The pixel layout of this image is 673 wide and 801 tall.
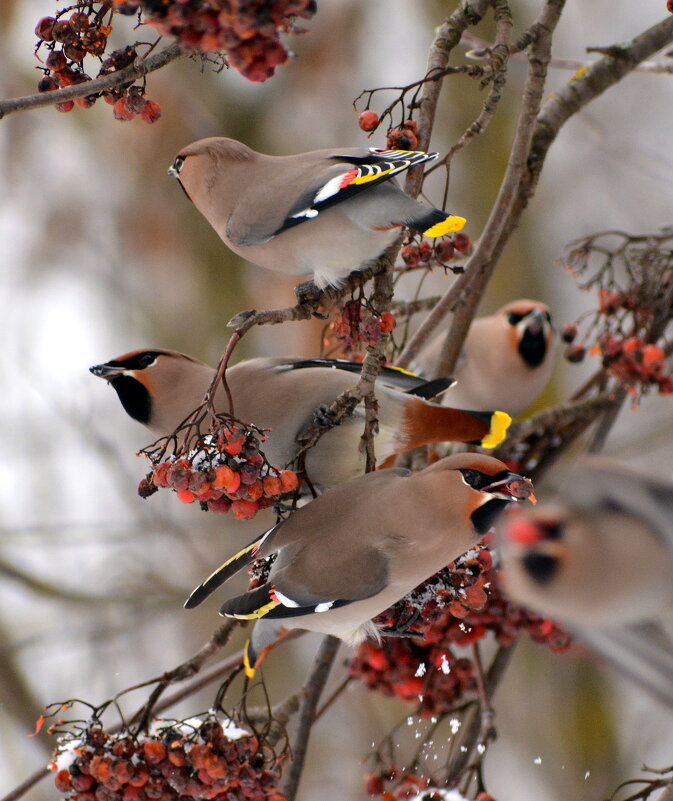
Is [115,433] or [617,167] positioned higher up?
[617,167]

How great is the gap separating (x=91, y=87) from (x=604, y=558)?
3.56ft

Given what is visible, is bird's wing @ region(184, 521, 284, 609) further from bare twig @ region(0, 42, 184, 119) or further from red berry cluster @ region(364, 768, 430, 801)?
bare twig @ region(0, 42, 184, 119)

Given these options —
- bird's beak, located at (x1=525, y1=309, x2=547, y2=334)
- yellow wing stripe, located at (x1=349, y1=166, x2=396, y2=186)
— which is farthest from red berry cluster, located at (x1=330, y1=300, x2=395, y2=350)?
bird's beak, located at (x1=525, y1=309, x2=547, y2=334)

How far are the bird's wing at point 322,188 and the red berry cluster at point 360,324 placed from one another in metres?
0.26

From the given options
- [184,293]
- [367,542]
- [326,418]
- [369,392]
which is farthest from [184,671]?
[184,293]

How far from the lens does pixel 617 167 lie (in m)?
5.91

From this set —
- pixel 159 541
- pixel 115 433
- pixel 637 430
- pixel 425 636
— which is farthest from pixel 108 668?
pixel 425 636

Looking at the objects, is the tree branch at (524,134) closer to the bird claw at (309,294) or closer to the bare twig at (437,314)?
the bare twig at (437,314)

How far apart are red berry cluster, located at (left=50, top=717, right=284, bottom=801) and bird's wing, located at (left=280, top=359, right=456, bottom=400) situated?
871 millimetres

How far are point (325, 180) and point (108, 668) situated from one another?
376 cm

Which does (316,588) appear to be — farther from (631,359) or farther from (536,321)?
(536,321)

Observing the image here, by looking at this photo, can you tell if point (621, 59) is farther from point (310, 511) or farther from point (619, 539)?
point (619, 539)

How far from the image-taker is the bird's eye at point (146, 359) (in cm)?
240

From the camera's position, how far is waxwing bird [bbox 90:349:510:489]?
2264 mm
